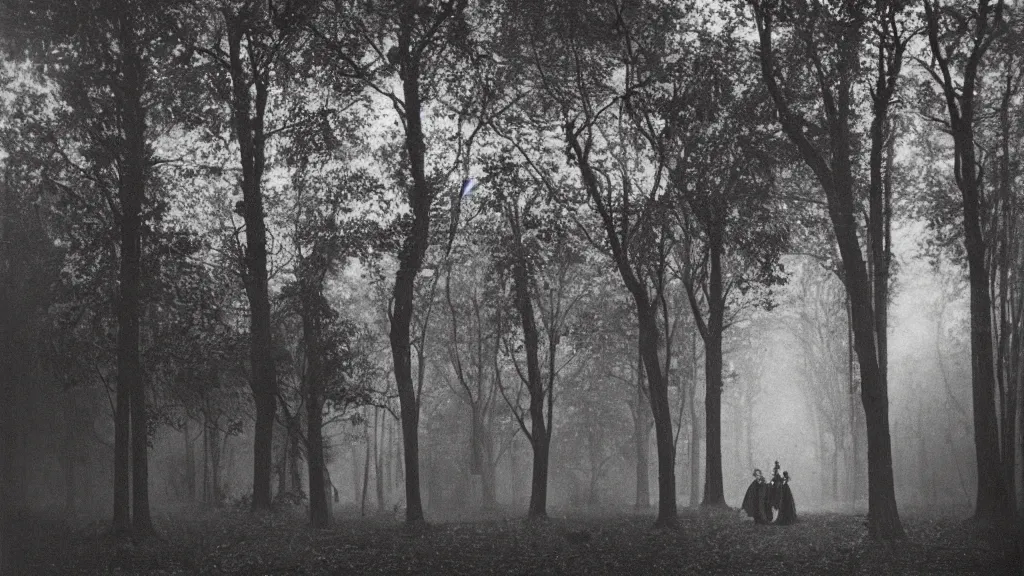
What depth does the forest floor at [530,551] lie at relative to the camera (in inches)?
535

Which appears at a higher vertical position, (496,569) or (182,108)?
(182,108)

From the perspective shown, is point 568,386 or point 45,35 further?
point 568,386

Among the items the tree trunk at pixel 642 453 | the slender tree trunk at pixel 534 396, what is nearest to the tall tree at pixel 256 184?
the slender tree trunk at pixel 534 396

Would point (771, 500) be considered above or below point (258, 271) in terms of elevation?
below

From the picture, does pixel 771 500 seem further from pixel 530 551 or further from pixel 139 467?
pixel 139 467

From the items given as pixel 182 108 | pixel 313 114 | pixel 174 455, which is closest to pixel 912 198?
pixel 313 114

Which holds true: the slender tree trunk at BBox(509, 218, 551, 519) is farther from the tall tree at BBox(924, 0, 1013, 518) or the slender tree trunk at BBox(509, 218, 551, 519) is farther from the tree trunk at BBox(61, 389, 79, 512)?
the tree trunk at BBox(61, 389, 79, 512)

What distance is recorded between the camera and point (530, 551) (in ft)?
49.9

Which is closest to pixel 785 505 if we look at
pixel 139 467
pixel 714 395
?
pixel 714 395

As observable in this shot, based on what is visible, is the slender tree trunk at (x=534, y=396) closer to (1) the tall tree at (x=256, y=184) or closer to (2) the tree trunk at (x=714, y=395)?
(2) the tree trunk at (x=714, y=395)

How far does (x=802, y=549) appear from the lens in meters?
15.8

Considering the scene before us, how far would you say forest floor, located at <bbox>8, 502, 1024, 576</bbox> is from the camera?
1359cm

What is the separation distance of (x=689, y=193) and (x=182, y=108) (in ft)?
36.7

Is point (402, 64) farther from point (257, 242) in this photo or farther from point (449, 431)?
point (449, 431)
